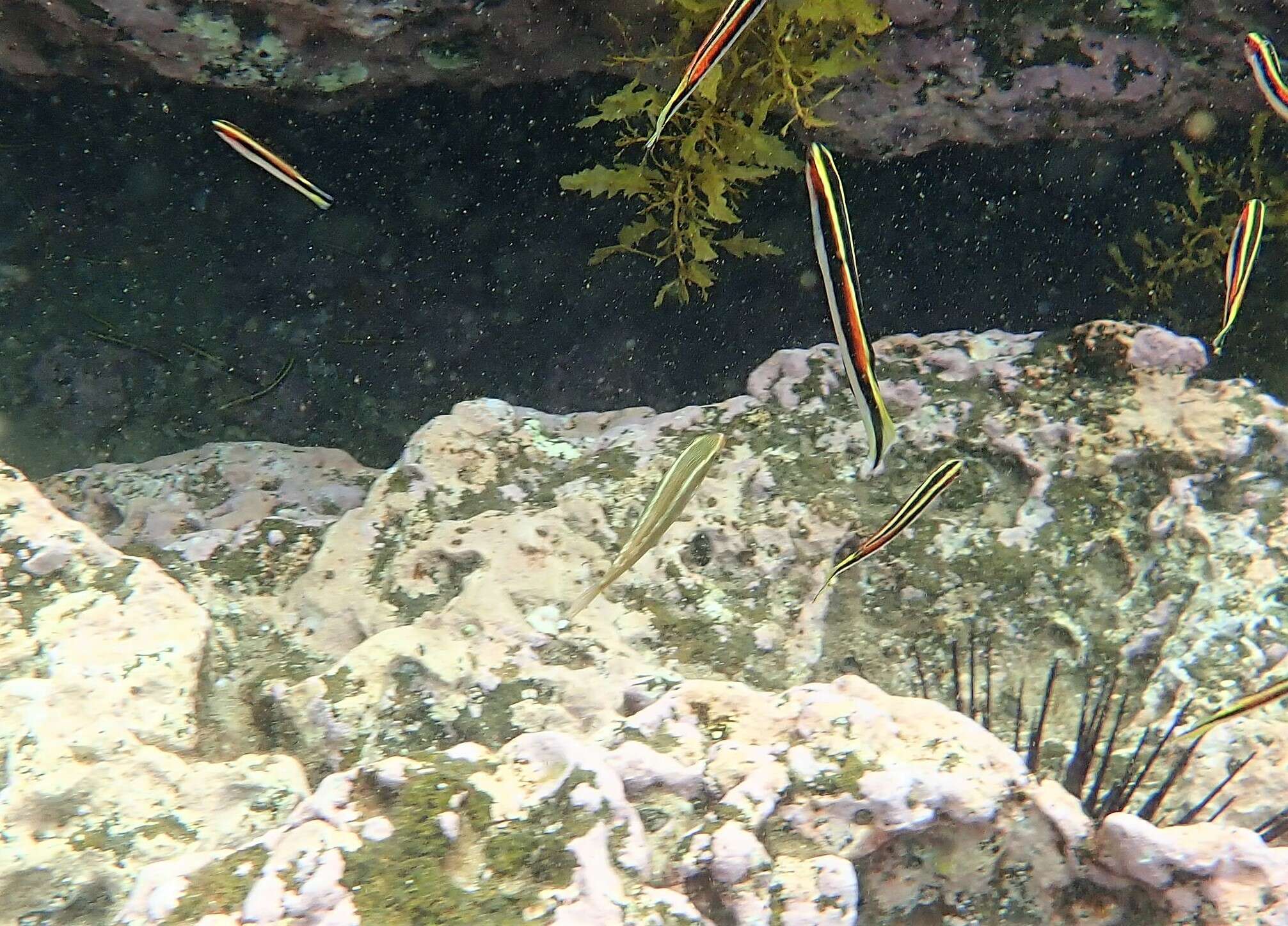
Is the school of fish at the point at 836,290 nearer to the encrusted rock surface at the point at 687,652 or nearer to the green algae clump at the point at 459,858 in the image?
the encrusted rock surface at the point at 687,652

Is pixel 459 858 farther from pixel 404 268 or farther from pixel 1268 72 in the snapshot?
pixel 404 268

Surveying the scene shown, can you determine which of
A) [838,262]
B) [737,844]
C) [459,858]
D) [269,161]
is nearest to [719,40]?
[838,262]

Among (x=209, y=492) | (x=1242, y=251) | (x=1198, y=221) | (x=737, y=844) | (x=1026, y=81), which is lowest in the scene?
(x=209, y=492)

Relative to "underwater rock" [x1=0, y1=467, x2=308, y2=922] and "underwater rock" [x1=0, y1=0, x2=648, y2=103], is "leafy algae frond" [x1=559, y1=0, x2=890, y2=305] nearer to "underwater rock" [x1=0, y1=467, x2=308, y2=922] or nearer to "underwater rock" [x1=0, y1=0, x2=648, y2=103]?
"underwater rock" [x1=0, y1=0, x2=648, y2=103]

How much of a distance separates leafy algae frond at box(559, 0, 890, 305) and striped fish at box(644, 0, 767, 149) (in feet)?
6.22

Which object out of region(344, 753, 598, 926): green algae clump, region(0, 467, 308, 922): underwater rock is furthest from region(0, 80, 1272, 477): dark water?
region(344, 753, 598, 926): green algae clump

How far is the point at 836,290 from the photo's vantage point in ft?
3.88

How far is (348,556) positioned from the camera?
120 inches

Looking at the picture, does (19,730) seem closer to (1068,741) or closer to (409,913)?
(409,913)

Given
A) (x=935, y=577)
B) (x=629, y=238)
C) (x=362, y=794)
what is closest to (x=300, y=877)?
(x=362, y=794)

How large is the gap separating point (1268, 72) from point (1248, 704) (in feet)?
7.17

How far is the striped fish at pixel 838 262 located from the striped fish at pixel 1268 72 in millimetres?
2468

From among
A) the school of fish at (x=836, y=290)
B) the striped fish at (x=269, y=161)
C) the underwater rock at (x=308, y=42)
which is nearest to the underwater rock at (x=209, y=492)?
the striped fish at (x=269, y=161)

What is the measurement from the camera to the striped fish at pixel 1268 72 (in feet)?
8.73
